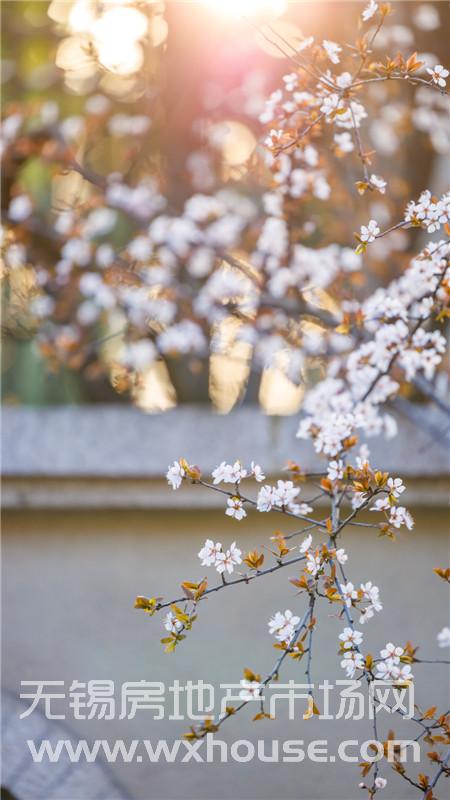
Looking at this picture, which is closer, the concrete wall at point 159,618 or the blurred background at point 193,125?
the concrete wall at point 159,618

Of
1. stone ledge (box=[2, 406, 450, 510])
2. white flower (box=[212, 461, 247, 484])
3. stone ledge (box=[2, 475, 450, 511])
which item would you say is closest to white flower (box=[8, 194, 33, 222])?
stone ledge (box=[2, 406, 450, 510])

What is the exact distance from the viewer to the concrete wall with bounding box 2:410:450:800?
2020 millimetres

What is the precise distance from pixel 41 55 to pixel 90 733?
262cm

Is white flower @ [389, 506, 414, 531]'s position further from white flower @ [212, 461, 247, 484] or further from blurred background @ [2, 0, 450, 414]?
blurred background @ [2, 0, 450, 414]

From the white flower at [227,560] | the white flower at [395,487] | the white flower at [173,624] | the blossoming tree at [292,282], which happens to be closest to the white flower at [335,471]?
the blossoming tree at [292,282]

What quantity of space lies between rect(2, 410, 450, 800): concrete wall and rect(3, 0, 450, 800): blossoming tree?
54 millimetres

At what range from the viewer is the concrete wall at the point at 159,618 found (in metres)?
2.02

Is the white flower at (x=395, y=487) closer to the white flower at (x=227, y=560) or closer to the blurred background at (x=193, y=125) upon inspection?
the white flower at (x=227, y=560)

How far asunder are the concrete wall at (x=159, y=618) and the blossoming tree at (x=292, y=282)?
0.18ft

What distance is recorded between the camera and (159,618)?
2.16 meters

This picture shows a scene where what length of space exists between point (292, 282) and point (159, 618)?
3.26 ft

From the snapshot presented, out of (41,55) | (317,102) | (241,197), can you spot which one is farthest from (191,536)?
(41,55)

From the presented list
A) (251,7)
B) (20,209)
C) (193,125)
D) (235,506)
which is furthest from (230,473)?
(193,125)

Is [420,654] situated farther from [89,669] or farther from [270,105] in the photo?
[270,105]
